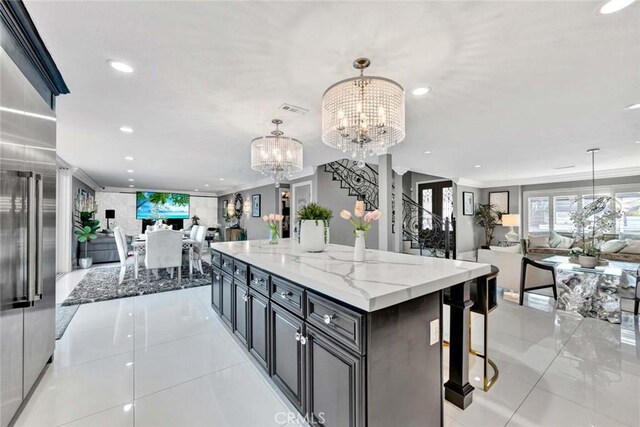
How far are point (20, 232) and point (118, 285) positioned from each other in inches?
154

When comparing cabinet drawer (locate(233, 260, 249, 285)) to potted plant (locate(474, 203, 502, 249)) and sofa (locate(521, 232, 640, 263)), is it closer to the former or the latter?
sofa (locate(521, 232, 640, 263))

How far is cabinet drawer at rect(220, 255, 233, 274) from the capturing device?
9.04 feet

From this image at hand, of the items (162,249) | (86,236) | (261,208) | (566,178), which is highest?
(566,178)

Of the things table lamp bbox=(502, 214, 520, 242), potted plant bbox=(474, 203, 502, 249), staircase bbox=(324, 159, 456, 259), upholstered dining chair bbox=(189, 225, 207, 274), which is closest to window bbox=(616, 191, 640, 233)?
table lamp bbox=(502, 214, 520, 242)

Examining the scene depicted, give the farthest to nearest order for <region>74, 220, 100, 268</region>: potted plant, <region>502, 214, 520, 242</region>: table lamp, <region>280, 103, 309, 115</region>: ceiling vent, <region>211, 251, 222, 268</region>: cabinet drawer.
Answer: <region>502, 214, 520, 242</region>: table lamp < <region>74, 220, 100, 268</region>: potted plant < <region>211, 251, 222, 268</region>: cabinet drawer < <region>280, 103, 309, 115</region>: ceiling vent

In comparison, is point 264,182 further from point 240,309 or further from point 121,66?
point 121,66

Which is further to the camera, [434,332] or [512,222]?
[512,222]

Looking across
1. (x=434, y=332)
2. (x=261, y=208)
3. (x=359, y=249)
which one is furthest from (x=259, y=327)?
(x=261, y=208)

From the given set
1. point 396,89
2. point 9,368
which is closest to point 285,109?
point 396,89

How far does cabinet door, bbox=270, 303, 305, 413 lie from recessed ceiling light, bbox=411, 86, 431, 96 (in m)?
2.17

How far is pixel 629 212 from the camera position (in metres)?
6.37

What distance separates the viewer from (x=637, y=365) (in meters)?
2.27

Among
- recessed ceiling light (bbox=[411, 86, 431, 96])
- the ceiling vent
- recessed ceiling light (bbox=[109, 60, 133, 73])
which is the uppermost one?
recessed ceiling light (bbox=[109, 60, 133, 73])

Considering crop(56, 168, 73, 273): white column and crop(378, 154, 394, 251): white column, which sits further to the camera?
crop(56, 168, 73, 273): white column
